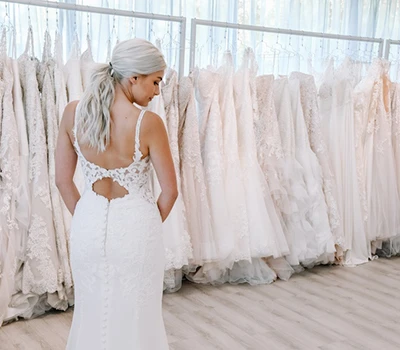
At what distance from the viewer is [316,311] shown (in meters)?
3.44

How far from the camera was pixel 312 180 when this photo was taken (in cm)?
409

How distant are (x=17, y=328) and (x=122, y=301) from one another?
1223mm

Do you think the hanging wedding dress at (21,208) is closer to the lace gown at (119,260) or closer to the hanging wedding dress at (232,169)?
the lace gown at (119,260)

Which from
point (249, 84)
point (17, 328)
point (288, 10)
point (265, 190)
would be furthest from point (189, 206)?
point (288, 10)

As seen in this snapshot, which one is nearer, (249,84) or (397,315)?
(397,315)

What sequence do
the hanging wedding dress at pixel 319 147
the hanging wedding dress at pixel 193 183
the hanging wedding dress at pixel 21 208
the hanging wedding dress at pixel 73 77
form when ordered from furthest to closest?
the hanging wedding dress at pixel 319 147 → the hanging wedding dress at pixel 193 183 → the hanging wedding dress at pixel 73 77 → the hanging wedding dress at pixel 21 208

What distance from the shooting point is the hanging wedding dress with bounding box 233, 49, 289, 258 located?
3758 mm

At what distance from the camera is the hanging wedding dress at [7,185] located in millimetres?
3031

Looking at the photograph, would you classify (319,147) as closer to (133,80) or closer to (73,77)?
(73,77)

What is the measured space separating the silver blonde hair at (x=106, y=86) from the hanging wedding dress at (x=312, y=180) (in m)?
2.28

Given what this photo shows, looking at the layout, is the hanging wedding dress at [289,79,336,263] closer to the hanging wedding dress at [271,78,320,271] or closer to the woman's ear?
the hanging wedding dress at [271,78,320,271]

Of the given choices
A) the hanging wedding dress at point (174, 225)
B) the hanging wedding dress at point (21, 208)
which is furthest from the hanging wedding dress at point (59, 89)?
the hanging wedding dress at point (174, 225)

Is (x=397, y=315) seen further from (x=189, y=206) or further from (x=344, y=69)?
(x=344, y=69)

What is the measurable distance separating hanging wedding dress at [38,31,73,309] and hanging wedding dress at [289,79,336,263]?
69.8 inches
